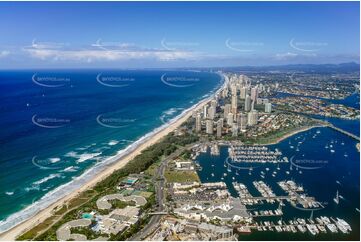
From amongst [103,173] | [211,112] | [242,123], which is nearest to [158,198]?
[103,173]

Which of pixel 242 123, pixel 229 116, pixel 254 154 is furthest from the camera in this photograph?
pixel 229 116

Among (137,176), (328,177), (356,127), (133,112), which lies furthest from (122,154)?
(356,127)

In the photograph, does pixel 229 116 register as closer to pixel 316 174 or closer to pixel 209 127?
pixel 209 127

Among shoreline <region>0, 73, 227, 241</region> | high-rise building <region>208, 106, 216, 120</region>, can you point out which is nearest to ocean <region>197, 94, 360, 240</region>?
shoreline <region>0, 73, 227, 241</region>

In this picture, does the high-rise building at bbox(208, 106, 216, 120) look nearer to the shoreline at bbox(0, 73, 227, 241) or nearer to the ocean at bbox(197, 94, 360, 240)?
the shoreline at bbox(0, 73, 227, 241)

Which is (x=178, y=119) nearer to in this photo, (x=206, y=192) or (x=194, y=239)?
(x=206, y=192)

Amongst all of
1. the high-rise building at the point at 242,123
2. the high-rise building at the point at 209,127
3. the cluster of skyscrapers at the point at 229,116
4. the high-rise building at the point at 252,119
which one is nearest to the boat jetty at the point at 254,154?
the cluster of skyscrapers at the point at 229,116
